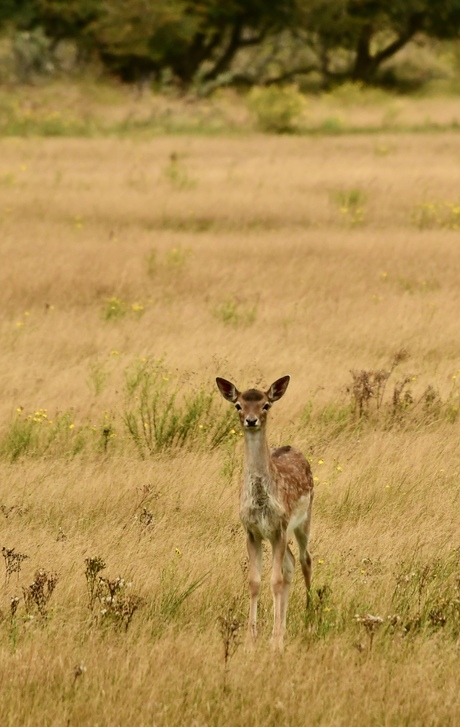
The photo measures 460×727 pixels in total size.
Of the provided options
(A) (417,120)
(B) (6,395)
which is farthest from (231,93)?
(B) (6,395)

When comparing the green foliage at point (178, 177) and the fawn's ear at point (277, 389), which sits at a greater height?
the fawn's ear at point (277, 389)

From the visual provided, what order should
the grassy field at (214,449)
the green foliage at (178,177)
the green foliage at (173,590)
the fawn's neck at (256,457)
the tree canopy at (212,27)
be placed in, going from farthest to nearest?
the tree canopy at (212,27) → the green foliage at (178,177) → the green foliage at (173,590) → the fawn's neck at (256,457) → the grassy field at (214,449)

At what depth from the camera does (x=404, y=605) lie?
5.92m

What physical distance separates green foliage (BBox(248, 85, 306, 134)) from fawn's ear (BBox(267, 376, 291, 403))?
2721cm

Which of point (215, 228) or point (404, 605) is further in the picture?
point (215, 228)

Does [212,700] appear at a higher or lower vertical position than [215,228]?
higher

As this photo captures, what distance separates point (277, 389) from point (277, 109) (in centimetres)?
2744

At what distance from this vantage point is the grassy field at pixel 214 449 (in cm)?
511

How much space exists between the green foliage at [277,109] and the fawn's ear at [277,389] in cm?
2721

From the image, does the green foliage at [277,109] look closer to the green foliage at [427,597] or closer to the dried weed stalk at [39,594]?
the green foliage at [427,597]

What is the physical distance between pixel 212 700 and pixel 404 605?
1344mm

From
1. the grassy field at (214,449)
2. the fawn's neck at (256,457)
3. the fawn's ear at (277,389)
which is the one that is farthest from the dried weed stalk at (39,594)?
the fawn's ear at (277,389)

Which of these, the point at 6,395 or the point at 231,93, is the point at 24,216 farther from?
the point at 231,93

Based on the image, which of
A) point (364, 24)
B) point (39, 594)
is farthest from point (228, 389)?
point (364, 24)
